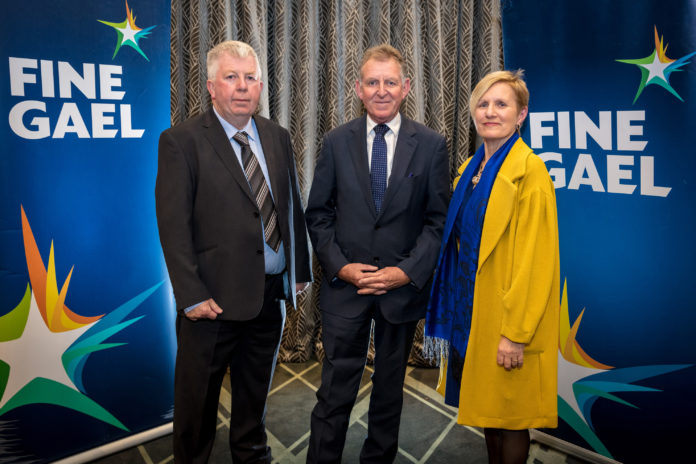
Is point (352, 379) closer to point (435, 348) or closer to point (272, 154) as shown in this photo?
point (272, 154)

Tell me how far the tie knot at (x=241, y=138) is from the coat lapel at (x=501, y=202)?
0.86 metres

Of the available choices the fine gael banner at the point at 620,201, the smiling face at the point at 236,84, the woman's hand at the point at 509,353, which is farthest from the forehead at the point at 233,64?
the woman's hand at the point at 509,353

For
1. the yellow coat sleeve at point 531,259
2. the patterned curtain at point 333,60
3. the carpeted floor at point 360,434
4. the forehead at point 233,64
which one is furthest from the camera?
the patterned curtain at point 333,60

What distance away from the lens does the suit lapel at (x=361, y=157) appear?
185 centimetres

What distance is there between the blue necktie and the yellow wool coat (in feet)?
1.43

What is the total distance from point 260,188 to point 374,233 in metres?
0.44

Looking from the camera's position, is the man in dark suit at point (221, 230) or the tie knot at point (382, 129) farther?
the tie knot at point (382, 129)

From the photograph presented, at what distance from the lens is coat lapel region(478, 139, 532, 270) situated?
1.52m

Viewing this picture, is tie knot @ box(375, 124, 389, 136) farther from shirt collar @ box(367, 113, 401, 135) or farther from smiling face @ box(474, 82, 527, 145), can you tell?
smiling face @ box(474, 82, 527, 145)

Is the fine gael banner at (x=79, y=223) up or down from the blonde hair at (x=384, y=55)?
down

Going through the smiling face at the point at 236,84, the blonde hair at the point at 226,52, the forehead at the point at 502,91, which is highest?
the blonde hair at the point at 226,52

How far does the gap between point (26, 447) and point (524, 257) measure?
2.01 m

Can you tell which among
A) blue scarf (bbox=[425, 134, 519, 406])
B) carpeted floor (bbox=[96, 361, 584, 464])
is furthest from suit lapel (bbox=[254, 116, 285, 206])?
carpeted floor (bbox=[96, 361, 584, 464])

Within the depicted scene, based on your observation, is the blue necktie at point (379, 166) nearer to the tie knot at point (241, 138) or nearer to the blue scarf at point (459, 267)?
the blue scarf at point (459, 267)
